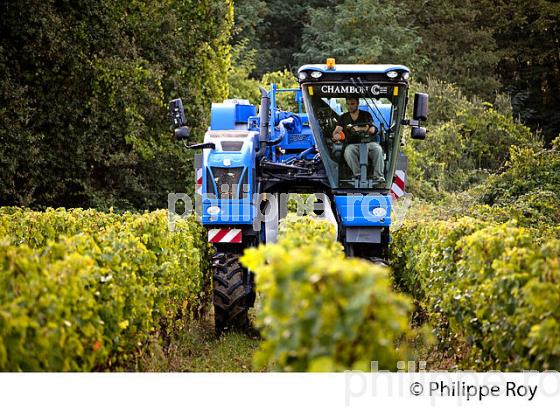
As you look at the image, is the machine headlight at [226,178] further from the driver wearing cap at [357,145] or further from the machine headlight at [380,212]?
the machine headlight at [380,212]

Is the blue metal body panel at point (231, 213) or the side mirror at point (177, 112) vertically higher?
the side mirror at point (177, 112)

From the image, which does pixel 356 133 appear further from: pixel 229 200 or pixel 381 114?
pixel 229 200

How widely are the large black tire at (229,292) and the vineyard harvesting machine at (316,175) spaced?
0.04 feet

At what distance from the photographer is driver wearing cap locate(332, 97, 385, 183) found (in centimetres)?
1380

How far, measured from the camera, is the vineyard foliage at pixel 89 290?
6801mm

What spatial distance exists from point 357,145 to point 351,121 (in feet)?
1.06

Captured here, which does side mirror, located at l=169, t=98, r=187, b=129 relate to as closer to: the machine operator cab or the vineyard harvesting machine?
the vineyard harvesting machine

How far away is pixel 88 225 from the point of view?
1366 cm

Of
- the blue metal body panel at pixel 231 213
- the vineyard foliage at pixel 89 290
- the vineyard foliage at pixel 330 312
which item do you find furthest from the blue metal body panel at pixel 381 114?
the vineyard foliage at pixel 330 312

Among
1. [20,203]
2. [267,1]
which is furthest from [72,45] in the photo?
[267,1]

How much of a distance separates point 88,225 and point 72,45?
13.4m

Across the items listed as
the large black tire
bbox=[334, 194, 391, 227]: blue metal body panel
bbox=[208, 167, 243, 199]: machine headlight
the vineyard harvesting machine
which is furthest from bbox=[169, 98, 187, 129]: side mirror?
bbox=[334, 194, 391, 227]: blue metal body panel

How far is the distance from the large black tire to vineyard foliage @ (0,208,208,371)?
0.38 m

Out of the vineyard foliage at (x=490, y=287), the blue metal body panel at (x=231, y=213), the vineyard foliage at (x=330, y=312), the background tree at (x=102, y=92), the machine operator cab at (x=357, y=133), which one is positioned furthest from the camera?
the background tree at (x=102, y=92)
